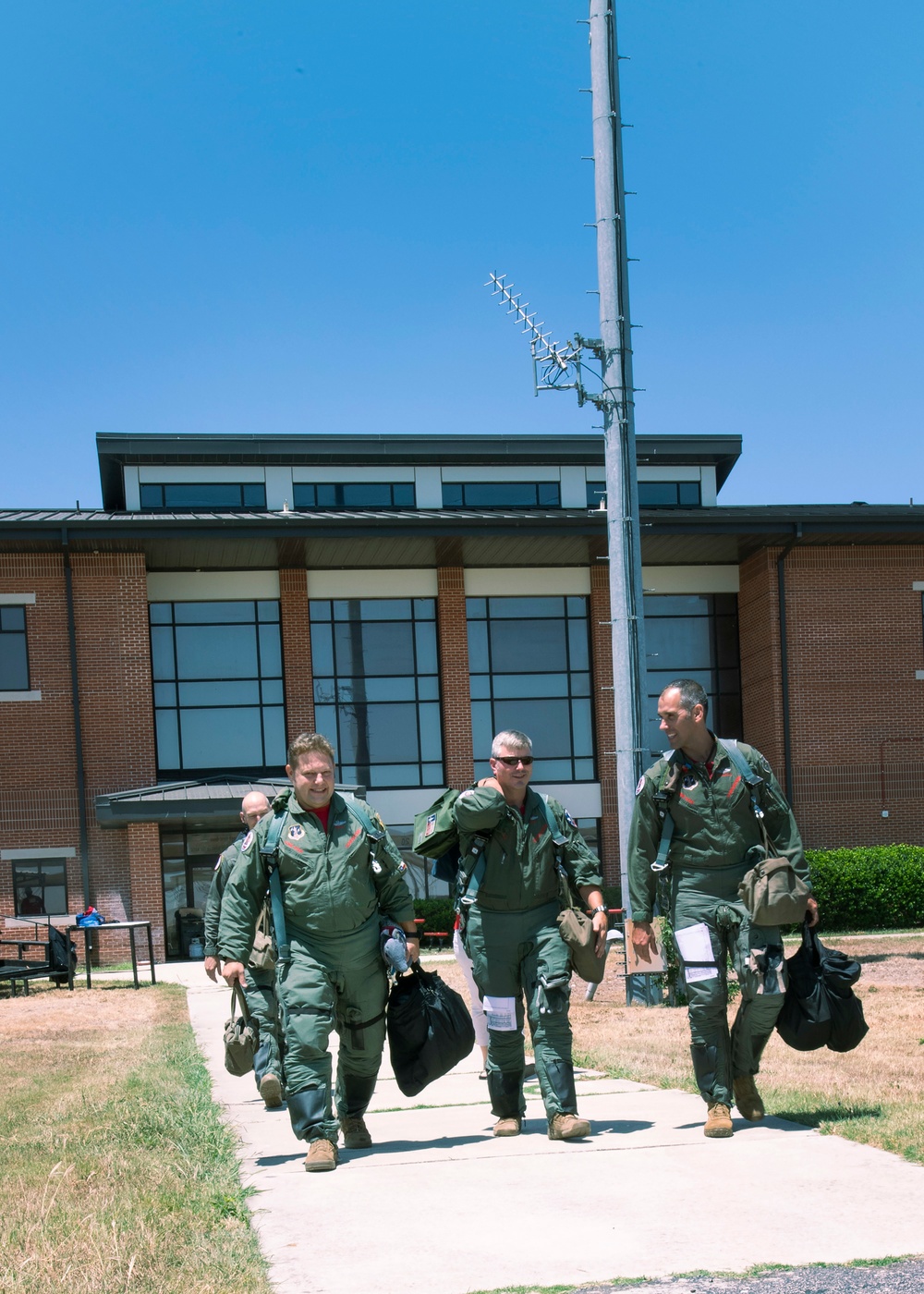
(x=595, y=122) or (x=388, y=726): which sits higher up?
(x=595, y=122)

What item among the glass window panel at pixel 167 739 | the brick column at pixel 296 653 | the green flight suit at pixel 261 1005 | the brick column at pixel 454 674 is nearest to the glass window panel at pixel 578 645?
the brick column at pixel 454 674

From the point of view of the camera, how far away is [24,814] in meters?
28.5

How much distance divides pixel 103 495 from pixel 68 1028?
2566 cm

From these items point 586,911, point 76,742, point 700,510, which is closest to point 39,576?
point 76,742

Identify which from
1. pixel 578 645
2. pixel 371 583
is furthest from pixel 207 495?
pixel 578 645

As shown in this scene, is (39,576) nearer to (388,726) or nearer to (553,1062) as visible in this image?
(388,726)

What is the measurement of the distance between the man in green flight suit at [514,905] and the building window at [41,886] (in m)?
23.5

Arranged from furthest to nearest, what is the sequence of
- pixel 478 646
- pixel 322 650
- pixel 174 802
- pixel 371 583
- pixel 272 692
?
1. pixel 478 646
2. pixel 371 583
3. pixel 322 650
4. pixel 272 692
5. pixel 174 802

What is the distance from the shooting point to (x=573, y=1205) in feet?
15.9

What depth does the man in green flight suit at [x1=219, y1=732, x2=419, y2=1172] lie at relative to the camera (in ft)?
19.6

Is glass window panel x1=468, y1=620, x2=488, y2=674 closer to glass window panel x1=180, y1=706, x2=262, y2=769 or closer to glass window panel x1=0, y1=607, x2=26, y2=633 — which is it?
glass window panel x1=180, y1=706, x2=262, y2=769

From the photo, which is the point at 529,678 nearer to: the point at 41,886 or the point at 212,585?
the point at 212,585

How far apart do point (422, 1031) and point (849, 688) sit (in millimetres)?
26777

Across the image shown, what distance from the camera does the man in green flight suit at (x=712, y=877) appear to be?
6148 millimetres
